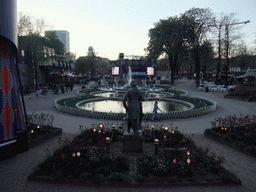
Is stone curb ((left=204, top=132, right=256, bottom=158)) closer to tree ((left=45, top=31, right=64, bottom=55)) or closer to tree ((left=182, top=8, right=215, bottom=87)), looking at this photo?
tree ((left=182, top=8, right=215, bottom=87))

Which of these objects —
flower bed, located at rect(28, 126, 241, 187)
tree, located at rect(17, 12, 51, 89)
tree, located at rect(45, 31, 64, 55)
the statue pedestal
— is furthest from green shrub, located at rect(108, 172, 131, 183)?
tree, located at rect(45, 31, 64, 55)

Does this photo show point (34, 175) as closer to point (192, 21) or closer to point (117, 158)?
point (117, 158)

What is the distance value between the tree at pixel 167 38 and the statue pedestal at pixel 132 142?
37.0m

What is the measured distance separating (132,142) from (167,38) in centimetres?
4048

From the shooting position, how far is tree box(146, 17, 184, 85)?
136 ft

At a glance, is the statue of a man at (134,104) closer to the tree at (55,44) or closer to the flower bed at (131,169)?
the flower bed at (131,169)

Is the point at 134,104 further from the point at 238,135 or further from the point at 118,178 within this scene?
the point at 238,135

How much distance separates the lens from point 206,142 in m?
9.56

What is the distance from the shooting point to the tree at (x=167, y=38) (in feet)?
136

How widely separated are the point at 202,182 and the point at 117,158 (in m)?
2.80

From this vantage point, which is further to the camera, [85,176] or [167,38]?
[167,38]

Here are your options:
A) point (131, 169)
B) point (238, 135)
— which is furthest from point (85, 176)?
point (238, 135)

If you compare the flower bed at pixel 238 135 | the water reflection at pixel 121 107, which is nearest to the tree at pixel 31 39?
the water reflection at pixel 121 107

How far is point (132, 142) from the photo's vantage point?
7801 millimetres
